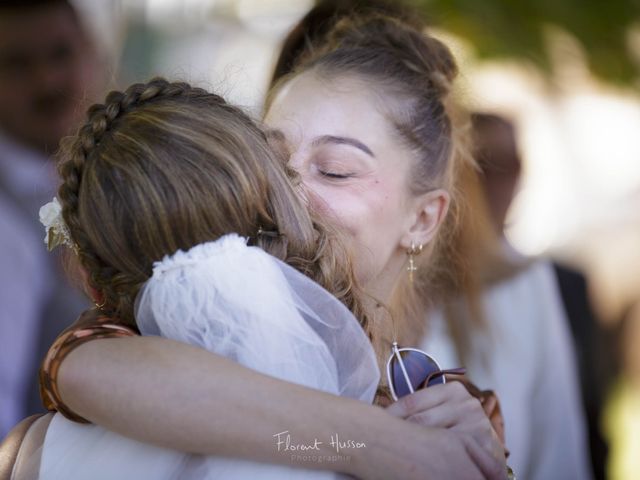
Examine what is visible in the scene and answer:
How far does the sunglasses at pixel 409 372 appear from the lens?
55.6 inches

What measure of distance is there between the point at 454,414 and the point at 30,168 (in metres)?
2.17

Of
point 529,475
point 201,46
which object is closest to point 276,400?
point 529,475

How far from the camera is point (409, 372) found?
142cm

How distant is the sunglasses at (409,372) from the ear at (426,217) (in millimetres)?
421

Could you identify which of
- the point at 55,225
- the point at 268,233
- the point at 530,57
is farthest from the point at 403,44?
the point at 530,57

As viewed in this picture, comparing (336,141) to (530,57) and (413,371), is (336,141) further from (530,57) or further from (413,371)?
(530,57)

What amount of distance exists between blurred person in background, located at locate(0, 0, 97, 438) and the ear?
1409 millimetres

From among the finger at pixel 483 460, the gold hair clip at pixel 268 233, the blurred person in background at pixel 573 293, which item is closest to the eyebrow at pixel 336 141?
the gold hair clip at pixel 268 233

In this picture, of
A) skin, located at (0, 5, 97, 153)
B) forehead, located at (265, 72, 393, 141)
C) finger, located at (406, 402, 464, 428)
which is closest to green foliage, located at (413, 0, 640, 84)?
skin, located at (0, 5, 97, 153)

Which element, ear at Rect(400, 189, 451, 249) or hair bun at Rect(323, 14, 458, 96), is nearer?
ear at Rect(400, 189, 451, 249)

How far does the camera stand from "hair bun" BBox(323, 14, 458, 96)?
77.1 inches

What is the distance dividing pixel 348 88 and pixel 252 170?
562 mm

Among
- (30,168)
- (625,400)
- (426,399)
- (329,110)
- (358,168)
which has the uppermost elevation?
(329,110)

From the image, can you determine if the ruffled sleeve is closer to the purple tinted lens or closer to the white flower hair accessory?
the white flower hair accessory
